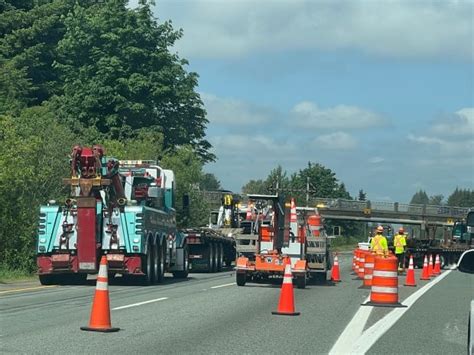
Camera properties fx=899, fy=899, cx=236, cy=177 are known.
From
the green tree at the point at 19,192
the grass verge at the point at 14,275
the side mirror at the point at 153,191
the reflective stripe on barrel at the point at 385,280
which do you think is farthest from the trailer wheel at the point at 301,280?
the green tree at the point at 19,192

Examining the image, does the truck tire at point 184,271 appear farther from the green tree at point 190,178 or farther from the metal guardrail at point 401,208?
the metal guardrail at point 401,208

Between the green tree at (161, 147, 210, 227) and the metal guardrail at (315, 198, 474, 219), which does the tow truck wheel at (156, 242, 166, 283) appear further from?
the metal guardrail at (315, 198, 474, 219)

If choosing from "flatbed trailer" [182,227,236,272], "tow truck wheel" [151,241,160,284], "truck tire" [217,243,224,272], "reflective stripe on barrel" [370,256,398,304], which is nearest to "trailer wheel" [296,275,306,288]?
"tow truck wheel" [151,241,160,284]

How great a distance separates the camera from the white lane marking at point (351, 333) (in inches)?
463

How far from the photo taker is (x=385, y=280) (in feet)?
59.1

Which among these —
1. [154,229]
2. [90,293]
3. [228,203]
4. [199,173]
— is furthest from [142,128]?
[90,293]

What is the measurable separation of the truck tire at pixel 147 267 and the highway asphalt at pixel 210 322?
6.99 ft

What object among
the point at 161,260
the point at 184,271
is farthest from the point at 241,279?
the point at 184,271

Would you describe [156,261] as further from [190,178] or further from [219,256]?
[190,178]

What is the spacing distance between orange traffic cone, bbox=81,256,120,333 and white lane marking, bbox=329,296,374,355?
3204 millimetres

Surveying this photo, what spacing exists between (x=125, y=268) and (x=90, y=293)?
128 inches

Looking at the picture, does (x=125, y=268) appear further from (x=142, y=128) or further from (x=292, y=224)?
(x=142, y=128)

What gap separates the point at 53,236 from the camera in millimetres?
24312

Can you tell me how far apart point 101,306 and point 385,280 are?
24.0 ft
